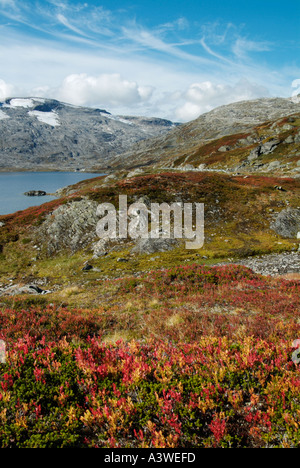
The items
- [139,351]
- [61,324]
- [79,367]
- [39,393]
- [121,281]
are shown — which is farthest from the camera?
[121,281]

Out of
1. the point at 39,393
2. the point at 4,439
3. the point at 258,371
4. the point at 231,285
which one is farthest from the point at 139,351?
the point at 231,285

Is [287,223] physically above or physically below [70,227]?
above

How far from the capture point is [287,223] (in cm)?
3238

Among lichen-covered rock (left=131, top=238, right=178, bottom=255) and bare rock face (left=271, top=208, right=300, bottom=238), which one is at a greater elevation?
bare rock face (left=271, top=208, right=300, bottom=238)

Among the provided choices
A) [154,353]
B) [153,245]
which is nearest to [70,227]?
[153,245]

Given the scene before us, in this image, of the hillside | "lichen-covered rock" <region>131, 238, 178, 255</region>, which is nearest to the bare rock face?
the hillside

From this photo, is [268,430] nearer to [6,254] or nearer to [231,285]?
[231,285]

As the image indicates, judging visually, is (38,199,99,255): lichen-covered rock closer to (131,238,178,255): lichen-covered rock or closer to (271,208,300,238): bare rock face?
(131,238,178,255): lichen-covered rock

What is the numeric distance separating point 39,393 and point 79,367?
103 cm

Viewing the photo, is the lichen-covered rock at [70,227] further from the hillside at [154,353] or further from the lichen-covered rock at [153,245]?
the lichen-covered rock at [153,245]

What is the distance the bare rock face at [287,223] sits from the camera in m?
31.3

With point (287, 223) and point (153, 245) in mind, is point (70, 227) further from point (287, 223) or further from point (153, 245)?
point (287, 223)

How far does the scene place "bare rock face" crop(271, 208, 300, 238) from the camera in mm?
31328
